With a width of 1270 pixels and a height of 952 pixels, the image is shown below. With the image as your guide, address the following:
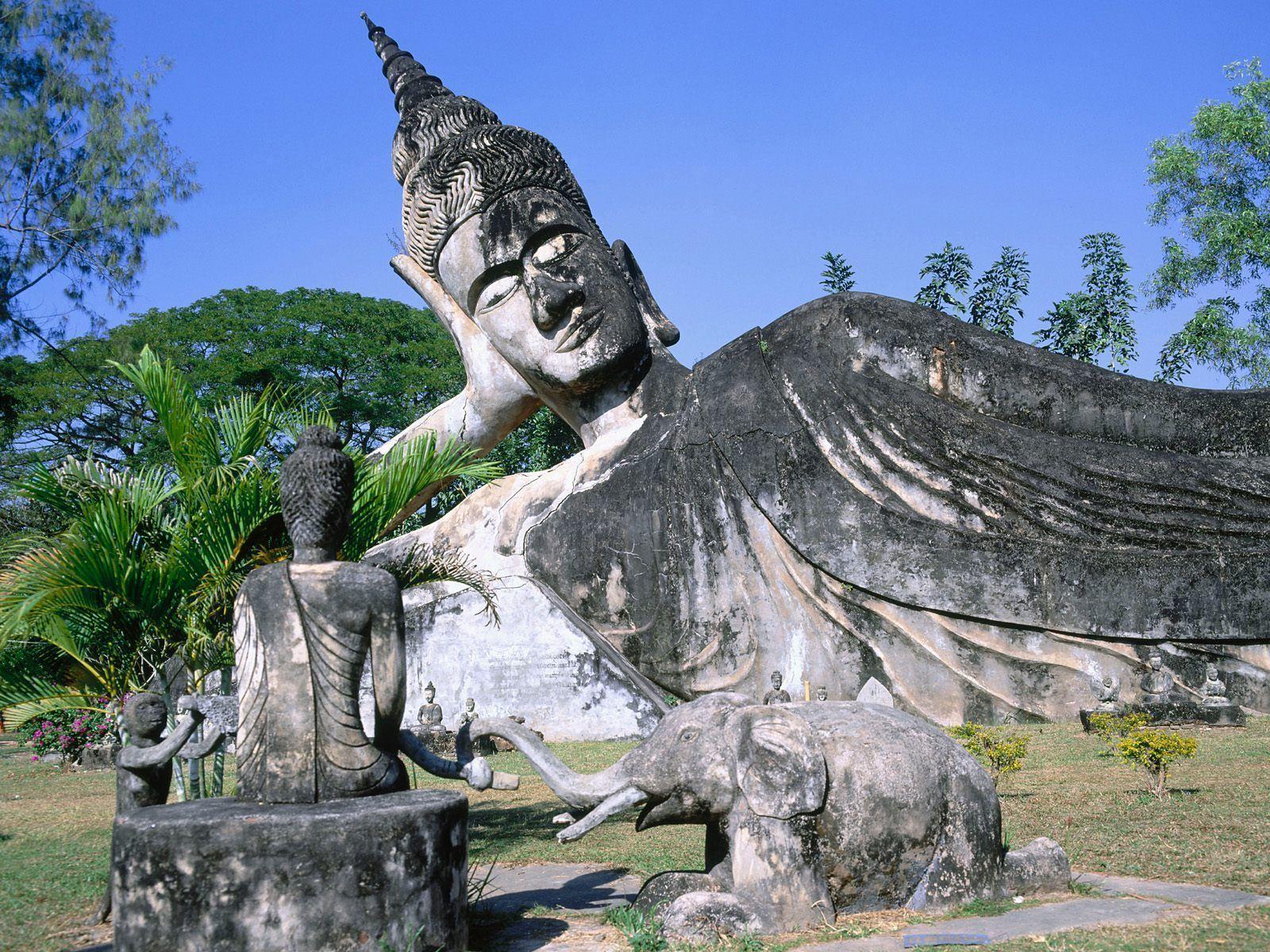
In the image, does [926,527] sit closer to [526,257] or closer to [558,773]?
[526,257]

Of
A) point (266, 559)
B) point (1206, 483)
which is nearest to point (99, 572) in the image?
point (266, 559)

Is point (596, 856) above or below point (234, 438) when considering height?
below

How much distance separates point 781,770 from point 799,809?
0.50 ft

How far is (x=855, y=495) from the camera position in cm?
894

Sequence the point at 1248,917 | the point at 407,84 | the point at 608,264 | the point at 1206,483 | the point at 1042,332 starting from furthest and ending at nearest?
the point at 1042,332 → the point at 407,84 → the point at 608,264 → the point at 1206,483 → the point at 1248,917

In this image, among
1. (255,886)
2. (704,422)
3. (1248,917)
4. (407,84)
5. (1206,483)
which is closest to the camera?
(255,886)

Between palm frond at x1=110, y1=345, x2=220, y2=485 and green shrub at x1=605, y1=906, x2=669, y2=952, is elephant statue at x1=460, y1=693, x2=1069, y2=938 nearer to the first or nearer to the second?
green shrub at x1=605, y1=906, x2=669, y2=952

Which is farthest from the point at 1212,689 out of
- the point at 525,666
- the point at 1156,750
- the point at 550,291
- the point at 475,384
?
the point at 475,384

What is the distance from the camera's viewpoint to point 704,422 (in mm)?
9742

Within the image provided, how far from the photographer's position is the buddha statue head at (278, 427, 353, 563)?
14.1 feet

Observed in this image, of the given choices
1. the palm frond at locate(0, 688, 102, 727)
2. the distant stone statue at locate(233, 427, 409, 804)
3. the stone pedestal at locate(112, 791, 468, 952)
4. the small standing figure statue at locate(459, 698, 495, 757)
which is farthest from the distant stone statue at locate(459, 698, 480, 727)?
the stone pedestal at locate(112, 791, 468, 952)

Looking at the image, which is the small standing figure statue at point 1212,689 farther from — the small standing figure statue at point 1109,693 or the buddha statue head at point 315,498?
the buddha statue head at point 315,498

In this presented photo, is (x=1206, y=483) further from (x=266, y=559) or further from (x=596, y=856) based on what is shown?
(x=266, y=559)

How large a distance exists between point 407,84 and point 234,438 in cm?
734
